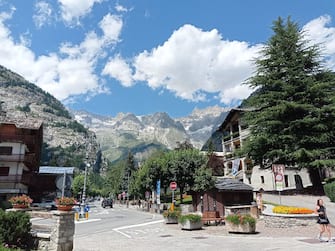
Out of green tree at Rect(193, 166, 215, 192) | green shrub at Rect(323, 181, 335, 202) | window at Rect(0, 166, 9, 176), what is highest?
window at Rect(0, 166, 9, 176)

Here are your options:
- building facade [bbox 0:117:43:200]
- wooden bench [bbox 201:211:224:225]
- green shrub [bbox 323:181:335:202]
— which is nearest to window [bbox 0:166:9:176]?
building facade [bbox 0:117:43:200]

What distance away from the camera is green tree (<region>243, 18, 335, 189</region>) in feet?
92.5

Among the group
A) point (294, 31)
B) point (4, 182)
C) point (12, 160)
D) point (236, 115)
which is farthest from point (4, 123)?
point (294, 31)

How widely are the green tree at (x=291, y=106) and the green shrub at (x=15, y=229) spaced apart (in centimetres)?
2294

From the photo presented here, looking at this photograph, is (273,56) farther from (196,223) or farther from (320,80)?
(196,223)

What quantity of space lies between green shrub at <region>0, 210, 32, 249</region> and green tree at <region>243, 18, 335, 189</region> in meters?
22.9

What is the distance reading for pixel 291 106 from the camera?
95.1ft

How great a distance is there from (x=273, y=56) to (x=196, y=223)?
22.4 metres

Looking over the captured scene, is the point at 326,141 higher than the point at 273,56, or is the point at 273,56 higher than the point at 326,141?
the point at 273,56

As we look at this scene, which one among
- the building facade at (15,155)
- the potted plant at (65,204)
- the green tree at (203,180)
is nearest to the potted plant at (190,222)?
the potted plant at (65,204)

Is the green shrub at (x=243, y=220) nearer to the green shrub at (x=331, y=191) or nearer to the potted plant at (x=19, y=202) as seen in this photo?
the potted plant at (x=19, y=202)

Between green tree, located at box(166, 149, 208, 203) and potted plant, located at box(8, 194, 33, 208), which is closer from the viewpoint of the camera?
potted plant, located at box(8, 194, 33, 208)

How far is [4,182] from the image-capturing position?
141 ft

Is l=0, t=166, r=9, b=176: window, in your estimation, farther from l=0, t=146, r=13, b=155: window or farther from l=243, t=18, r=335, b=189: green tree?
l=243, t=18, r=335, b=189: green tree
